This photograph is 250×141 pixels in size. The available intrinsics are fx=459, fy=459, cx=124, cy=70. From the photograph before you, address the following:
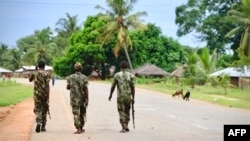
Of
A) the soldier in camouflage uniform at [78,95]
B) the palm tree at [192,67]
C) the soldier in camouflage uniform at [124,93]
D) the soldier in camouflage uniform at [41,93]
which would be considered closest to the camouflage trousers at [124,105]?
the soldier in camouflage uniform at [124,93]

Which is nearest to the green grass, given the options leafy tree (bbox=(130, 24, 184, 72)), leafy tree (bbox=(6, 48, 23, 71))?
leafy tree (bbox=(130, 24, 184, 72))

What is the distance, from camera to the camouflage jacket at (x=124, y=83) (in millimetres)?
12398

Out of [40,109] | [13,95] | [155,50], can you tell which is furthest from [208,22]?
[40,109]

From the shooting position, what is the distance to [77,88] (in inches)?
479

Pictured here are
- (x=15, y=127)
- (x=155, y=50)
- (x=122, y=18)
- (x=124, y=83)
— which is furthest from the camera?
(x=155, y=50)

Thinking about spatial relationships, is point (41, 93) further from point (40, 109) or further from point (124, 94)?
point (124, 94)

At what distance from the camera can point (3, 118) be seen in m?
16.6

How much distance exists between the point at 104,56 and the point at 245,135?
6326 centimetres

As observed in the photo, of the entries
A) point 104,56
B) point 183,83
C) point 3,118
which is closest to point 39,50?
point 104,56

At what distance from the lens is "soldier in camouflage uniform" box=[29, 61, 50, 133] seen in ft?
39.9

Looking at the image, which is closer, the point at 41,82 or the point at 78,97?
the point at 78,97

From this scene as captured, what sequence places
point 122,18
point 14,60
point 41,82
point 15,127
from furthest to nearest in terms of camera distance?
point 14,60
point 122,18
point 15,127
point 41,82

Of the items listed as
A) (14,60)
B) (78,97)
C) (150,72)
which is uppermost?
(14,60)

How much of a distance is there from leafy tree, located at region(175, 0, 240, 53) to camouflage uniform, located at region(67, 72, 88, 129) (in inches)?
2194
